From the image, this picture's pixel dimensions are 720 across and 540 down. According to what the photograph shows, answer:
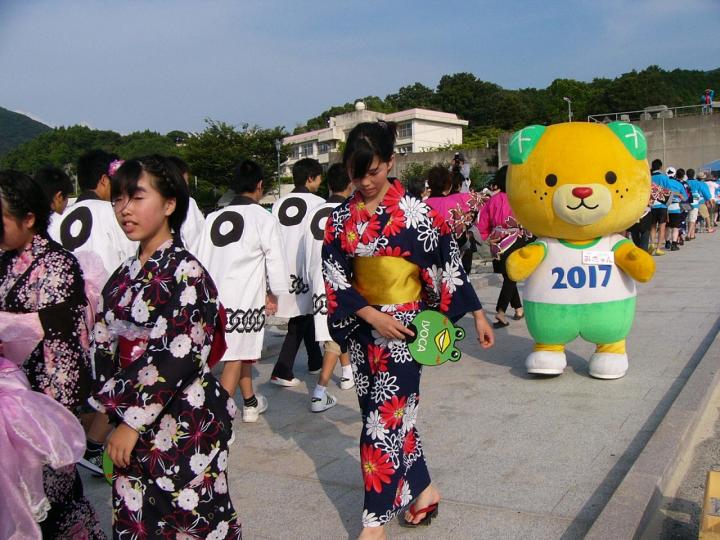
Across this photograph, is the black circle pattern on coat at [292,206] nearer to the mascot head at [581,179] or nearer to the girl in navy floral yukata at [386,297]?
the mascot head at [581,179]

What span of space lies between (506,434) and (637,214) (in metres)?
2.19

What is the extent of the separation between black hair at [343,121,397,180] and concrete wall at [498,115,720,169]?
102 feet

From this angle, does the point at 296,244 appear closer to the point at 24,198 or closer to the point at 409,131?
the point at 24,198

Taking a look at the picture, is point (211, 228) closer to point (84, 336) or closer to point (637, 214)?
point (84, 336)

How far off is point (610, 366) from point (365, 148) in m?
3.33

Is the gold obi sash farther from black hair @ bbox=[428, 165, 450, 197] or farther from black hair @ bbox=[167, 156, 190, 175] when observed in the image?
black hair @ bbox=[428, 165, 450, 197]

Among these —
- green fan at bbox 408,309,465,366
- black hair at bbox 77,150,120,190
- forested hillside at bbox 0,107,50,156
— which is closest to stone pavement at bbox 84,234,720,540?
green fan at bbox 408,309,465,366

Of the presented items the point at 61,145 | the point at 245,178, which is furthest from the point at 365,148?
the point at 61,145

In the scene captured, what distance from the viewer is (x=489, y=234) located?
24.5 ft

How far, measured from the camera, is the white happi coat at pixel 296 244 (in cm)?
566

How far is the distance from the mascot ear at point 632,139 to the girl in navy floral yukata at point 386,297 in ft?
9.19

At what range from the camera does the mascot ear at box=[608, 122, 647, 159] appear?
17.0ft

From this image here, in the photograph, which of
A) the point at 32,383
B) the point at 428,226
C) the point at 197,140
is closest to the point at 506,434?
the point at 428,226

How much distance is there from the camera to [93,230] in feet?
15.4
